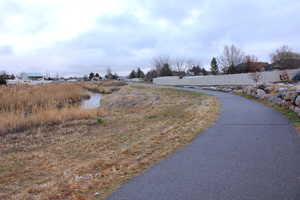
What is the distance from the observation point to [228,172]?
4.35m

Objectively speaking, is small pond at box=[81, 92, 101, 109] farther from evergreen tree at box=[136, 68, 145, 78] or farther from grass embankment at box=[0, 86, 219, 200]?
evergreen tree at box=[136, 68, 145, 78]

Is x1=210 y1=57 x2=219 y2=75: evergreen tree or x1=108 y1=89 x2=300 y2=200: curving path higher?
x1=210 y1=57 x2=219 y2=75: evergreen tree

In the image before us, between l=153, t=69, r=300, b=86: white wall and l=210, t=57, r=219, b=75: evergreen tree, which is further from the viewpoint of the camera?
l=210, t=57, r=219, b=75: evergreen tree

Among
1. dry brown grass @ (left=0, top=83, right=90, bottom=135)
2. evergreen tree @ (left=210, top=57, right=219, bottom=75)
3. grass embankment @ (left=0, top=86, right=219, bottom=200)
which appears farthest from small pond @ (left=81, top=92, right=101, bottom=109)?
evergreen tree @ (left=210, top=57, right=219, bottom=75)

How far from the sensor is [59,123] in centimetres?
1313

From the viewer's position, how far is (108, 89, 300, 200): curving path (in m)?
3.58

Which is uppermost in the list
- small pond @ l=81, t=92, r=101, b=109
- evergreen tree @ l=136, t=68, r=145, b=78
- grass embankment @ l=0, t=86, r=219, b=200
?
evergreen tree @ l=136, t=68, r=145, b=78

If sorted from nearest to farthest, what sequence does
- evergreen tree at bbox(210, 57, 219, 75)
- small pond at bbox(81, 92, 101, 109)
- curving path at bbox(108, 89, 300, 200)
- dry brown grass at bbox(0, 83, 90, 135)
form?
curving path at bbox(108, 89, 300, 200)
dry brown grass at bbox(0, 83, 90, 135)
small pond at bbox(81, 92, 101, 109)
evergreen tree at bbox(210, 57, 219, 75)

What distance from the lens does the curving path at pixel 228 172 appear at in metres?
3.58

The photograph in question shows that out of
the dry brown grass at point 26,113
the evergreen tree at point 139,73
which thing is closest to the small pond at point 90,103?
the dry brown grass at point 26,113

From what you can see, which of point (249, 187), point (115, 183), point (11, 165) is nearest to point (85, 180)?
point (115, 183)

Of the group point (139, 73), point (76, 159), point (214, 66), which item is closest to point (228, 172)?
point (76, 159)

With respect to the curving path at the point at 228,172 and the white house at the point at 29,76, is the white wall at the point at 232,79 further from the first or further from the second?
the white house at the point at 29,76

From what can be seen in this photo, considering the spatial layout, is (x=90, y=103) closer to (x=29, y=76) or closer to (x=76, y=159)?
(x=76, y=159)
